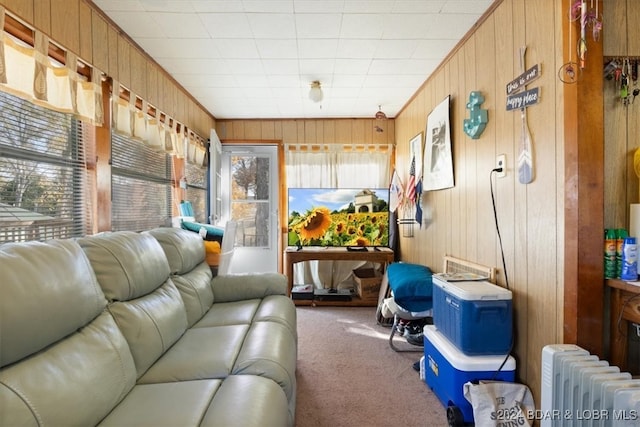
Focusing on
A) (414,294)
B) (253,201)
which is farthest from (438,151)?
(253,201)

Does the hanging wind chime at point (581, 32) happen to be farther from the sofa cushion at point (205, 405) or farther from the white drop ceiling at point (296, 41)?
the sofa cushion at point (205, 405)

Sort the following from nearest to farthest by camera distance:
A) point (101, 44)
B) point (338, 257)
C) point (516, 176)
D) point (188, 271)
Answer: point (516, 176)
point (101, 44)
point (188, 271)
point (338, 257)

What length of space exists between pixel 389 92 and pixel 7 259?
3.33 meters

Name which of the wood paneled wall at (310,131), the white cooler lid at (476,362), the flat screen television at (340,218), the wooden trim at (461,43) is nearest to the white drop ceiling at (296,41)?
the wooden trim at (461,43)

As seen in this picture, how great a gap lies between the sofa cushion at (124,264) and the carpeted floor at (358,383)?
111 centimetres

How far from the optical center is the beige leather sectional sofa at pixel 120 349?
2.84 feet

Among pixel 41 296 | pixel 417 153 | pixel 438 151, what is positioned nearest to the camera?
pixel 41 296

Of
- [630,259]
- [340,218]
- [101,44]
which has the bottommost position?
[630,259]

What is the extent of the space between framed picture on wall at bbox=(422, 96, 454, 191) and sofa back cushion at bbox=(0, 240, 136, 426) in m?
2.41

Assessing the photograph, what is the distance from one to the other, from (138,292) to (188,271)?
0.71 m

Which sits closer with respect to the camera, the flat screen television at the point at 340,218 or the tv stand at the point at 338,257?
the tv stand at the point at 338,257

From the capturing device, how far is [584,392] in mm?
1139

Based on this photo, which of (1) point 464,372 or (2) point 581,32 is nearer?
(2) point 581,32

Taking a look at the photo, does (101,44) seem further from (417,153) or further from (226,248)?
(417,153)
